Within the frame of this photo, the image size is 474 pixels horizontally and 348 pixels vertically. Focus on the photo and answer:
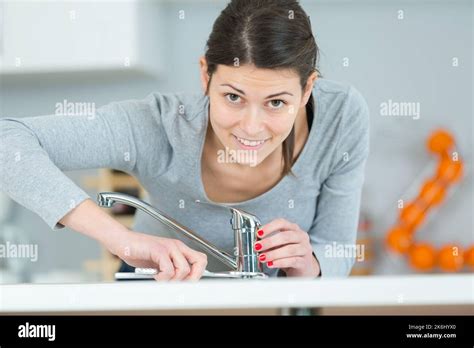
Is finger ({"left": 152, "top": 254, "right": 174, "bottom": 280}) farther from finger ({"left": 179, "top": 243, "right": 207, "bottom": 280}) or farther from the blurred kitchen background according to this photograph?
the blurred kitchen background

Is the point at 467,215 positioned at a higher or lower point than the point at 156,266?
lower

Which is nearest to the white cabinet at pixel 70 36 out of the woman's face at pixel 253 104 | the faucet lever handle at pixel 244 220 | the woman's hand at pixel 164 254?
the woman's face at pixel 253 104

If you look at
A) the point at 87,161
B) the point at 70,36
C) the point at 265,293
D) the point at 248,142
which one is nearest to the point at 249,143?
the point at 248,142

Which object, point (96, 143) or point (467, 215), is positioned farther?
point (467, 215)

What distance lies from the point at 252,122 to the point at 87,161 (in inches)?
11.0

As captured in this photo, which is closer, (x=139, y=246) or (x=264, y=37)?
(x=139, y=246)

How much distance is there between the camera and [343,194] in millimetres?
1234

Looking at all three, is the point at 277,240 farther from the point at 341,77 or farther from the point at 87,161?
the point at 341,77

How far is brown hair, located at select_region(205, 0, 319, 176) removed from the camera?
3.50 feet

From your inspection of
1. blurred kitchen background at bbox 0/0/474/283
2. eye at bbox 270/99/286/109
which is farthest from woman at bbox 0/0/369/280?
blurred kitchen background at bbox 0/0/474/283
